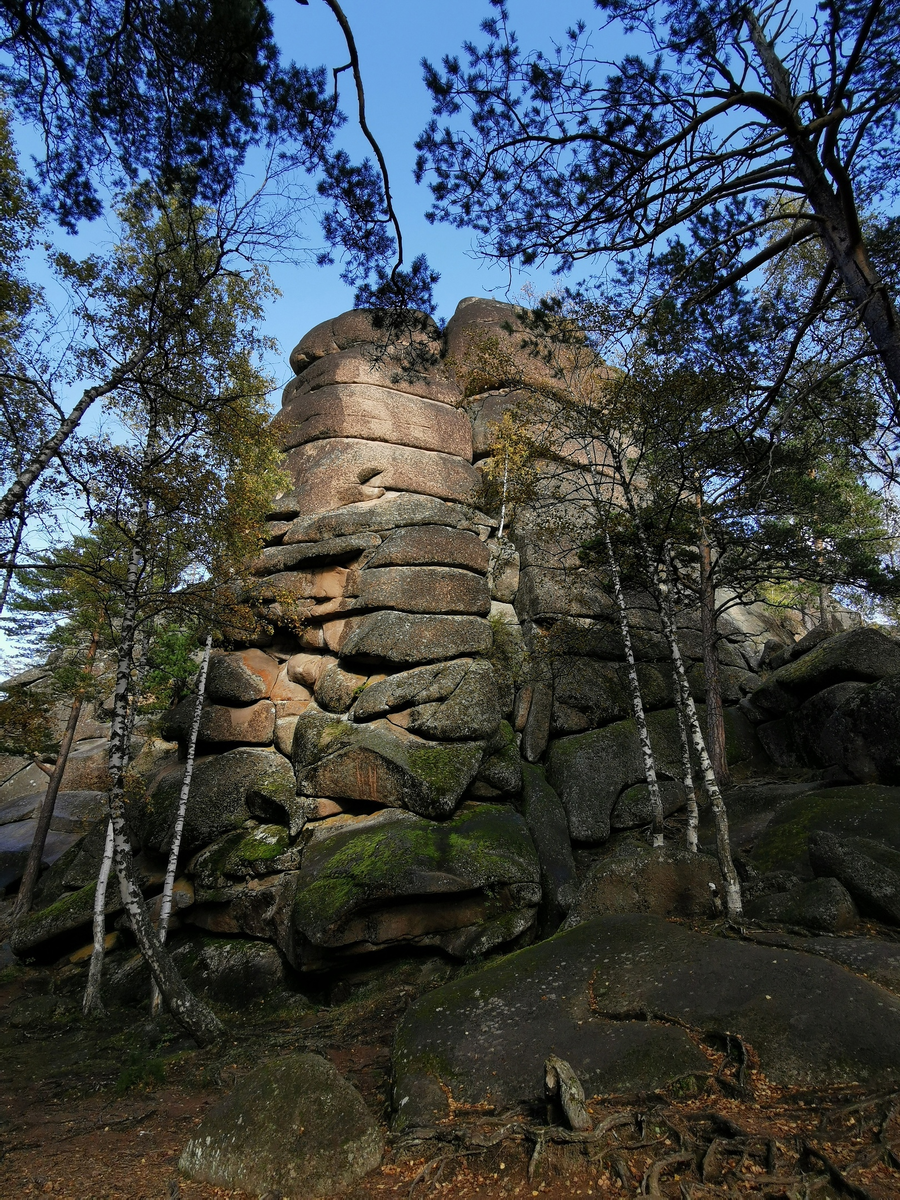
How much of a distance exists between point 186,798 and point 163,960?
445 centimetres

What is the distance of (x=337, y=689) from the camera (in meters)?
Answer: 16.6

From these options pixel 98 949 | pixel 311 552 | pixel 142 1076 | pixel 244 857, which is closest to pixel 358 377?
pixel 311 552

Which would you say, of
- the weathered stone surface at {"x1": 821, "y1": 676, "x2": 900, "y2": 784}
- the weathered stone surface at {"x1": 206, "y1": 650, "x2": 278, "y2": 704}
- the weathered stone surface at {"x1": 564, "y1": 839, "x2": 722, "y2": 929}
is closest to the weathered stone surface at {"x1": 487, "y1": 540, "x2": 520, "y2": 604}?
the weathered stone surface at {"x1": 206, "y1": 650, "x2": 278, "y2": 704}

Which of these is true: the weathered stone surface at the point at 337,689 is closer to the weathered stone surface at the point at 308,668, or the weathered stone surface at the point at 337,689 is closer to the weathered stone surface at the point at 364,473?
the weathered stone surface at the point at 308,668

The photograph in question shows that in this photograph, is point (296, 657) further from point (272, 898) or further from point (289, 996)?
point (289, 996)

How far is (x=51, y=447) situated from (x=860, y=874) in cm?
1290

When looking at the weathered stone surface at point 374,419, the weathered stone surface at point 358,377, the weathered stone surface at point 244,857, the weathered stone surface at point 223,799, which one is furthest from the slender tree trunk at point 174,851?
the weathered stone surface at point 358,377

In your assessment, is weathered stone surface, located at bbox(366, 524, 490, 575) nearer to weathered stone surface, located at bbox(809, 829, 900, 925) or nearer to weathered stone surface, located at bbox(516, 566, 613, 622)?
weathered stone surface, located at bbox(516, 566, 613, 622)

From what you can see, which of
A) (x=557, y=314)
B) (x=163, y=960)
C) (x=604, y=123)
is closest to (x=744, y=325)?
(x=557, y=314)

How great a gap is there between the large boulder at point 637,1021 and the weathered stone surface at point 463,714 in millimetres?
7270

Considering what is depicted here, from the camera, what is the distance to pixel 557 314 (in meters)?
9.28

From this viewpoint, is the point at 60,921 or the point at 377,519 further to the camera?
the point at 377,519

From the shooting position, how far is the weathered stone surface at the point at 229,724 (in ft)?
54.5

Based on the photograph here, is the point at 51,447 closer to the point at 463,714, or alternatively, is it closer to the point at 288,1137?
the point at 288,1137
